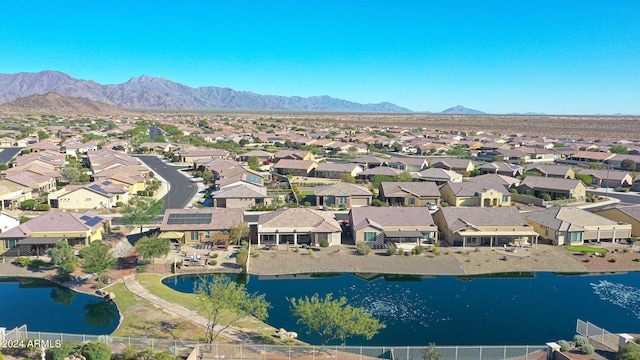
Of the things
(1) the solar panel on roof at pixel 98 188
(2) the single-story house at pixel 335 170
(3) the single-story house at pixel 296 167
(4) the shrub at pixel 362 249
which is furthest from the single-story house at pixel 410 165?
(1) the solar panel on roof at pixel 98 188

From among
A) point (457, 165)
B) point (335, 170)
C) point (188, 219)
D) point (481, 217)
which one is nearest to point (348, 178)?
point (335, 170)

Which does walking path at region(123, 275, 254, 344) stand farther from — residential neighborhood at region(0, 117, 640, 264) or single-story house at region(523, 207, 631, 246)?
single-story house at region(523, 207, 631, 246)

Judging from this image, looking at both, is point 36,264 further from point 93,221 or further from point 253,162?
point 253,162

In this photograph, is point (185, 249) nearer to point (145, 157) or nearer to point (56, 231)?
point (56, 231)

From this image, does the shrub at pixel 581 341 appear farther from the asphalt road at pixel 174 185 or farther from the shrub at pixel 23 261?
the asphalt road at pixel 174 185

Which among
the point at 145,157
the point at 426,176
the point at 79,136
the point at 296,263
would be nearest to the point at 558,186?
the point at 426,176

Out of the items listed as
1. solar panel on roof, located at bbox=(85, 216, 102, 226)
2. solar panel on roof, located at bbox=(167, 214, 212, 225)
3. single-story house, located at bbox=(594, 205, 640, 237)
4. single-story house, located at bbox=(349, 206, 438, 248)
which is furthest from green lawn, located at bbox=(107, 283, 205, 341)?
single-story house, located at bbox=(594, 205, 640, 237)
